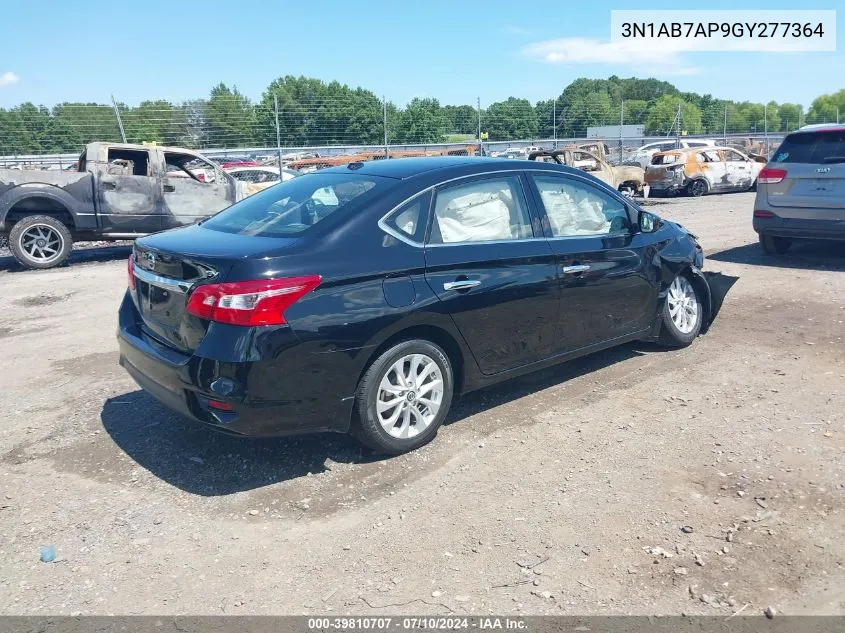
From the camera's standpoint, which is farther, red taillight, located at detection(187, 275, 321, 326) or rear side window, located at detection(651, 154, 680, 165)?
rear side window, located at detection(651, 154, 680, 165)

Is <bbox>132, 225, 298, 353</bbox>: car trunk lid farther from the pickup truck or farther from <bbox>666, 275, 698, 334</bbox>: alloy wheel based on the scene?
the pickup truck

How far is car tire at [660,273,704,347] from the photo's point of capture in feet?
19.2

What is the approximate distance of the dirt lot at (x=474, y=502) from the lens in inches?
119

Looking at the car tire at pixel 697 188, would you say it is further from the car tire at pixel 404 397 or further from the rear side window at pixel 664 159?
the car tire at pixel 404 397

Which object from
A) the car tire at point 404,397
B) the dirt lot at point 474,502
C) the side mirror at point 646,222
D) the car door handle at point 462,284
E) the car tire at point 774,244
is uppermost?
the side mirror at point 646,222

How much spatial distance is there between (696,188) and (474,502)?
61.9ft

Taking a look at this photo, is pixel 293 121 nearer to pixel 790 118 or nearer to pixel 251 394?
pixel 251 394

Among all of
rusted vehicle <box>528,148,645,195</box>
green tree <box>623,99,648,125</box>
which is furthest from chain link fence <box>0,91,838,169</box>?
rusted vehicle <box>528,148,645,195</box>

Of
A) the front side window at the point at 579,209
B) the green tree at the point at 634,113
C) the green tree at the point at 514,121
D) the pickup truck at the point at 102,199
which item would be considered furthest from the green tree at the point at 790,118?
the front side window at the point at 579,209

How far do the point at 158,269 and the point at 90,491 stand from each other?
1275 millimetres

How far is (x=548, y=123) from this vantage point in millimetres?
29141

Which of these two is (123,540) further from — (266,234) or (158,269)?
(266,234)

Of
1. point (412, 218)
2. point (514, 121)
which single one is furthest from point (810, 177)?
point (514, 121)

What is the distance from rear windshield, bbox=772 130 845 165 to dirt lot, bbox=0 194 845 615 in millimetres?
4264
